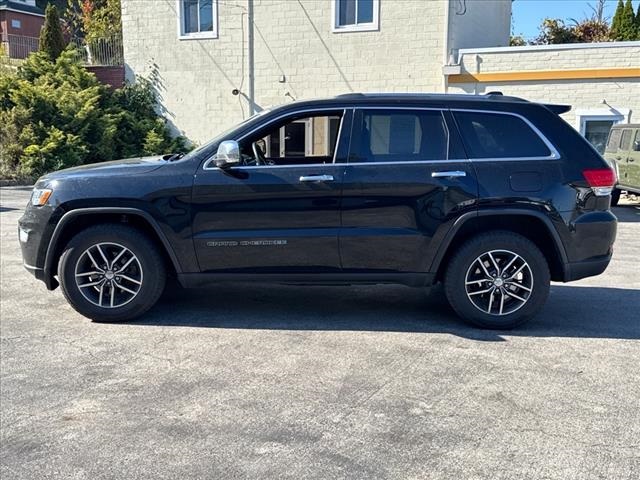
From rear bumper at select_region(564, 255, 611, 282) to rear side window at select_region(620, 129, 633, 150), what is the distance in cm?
993

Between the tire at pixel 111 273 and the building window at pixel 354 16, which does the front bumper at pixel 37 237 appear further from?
the building window at pixel 354 16

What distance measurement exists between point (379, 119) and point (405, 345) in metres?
1.93

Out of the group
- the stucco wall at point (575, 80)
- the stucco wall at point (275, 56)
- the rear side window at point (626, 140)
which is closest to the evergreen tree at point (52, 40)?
the stucco wall at point (275, 56)

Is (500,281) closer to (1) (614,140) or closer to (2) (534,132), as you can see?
(2) (534,132)

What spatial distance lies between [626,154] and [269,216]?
11526 mm

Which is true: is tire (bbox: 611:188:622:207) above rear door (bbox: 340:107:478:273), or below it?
below

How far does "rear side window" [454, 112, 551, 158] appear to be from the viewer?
5027mm

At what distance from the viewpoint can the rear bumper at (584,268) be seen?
5016 mm

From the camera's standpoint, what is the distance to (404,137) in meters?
5.05

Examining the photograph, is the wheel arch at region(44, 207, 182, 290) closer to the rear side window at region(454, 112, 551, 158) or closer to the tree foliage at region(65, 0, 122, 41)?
the rear side window at region(454, 112, 551, 158)

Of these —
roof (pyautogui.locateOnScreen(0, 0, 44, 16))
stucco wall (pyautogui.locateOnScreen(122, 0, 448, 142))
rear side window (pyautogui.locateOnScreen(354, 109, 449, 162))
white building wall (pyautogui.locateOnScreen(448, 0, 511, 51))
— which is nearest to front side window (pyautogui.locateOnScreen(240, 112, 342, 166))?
rear side window (pyautogui.locateOnScreen(354, 109, 449, 162))

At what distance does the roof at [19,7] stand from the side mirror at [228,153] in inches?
1846

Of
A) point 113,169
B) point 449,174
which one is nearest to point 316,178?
point 449,174

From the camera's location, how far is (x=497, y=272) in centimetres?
505
